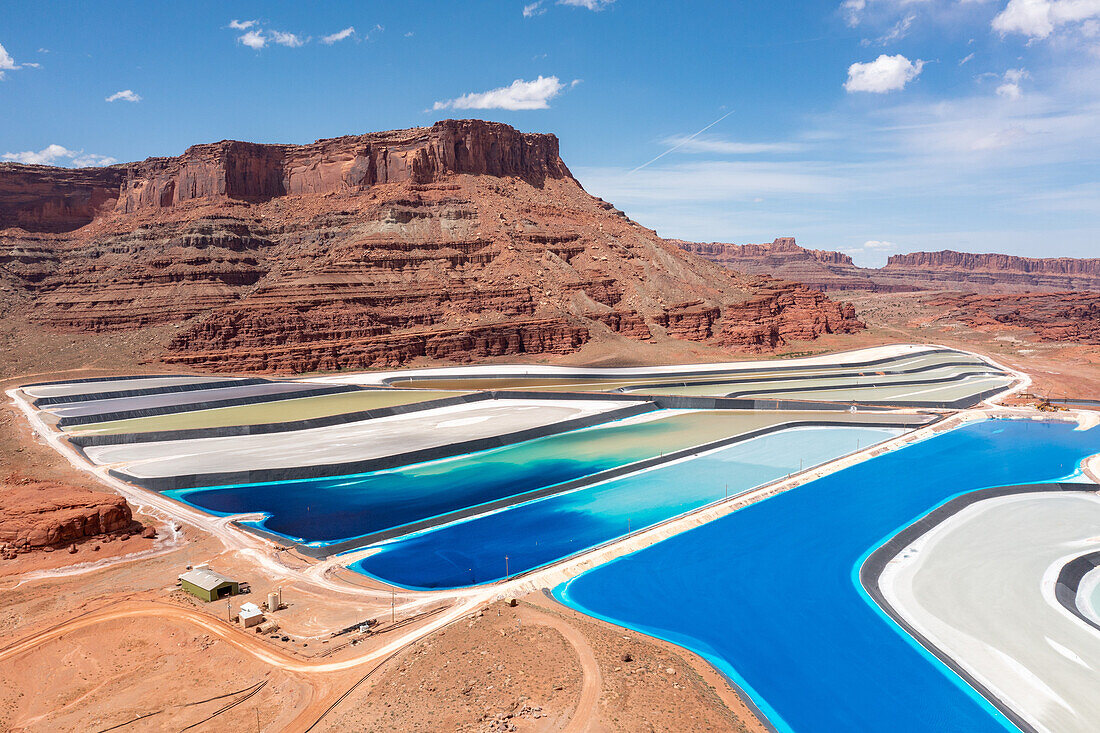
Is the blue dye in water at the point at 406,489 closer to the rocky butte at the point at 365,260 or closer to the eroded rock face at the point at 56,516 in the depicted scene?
the eroded rock face at the point at 56,516

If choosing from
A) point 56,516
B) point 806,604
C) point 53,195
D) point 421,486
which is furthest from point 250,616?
point 53,195

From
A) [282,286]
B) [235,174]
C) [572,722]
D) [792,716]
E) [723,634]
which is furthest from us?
[235,174]

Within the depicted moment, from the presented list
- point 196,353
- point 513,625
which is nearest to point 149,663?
point 513,625

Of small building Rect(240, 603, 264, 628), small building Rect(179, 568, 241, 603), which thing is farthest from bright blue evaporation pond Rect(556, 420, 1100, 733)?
small building Rect(179, 568, 241, 603)

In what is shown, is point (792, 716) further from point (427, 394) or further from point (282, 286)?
point (282, 286)

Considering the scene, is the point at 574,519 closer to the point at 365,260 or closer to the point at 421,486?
the point at 421,486

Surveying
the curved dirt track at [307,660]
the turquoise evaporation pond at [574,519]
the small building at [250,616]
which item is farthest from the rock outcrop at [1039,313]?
the small building at [250,616]

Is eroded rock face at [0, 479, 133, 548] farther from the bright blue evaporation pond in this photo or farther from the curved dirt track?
the bright blue evaporation pond
